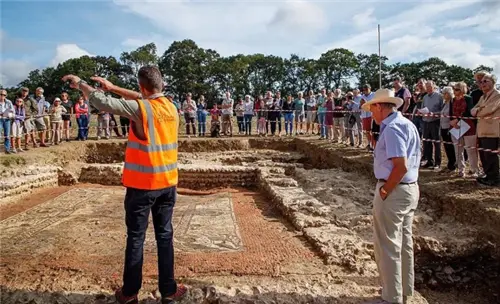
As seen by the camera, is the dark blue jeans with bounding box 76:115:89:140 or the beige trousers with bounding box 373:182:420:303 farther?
the dark blue jeans with bounding box 76:115:89:140

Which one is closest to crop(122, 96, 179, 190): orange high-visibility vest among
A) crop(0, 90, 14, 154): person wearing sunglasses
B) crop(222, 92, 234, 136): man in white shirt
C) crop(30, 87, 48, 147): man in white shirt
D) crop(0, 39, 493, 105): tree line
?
crop(0, 90, 14, 154): person wearing sunglasses

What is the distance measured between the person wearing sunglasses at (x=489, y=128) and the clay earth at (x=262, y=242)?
14.1 inches

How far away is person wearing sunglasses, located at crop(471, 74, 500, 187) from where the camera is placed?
6730mm

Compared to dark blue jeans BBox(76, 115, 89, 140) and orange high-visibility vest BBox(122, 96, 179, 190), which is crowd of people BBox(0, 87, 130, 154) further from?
orange high-visibility vest BBox(122, 96, 179, 190)

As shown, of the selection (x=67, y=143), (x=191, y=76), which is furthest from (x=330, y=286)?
(x=191, y=76)

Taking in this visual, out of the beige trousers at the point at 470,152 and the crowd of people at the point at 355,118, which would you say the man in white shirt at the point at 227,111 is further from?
the beige trousers at the point at 470,152

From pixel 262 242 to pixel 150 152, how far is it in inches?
113

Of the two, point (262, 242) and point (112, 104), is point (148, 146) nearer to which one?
point (112, 104)

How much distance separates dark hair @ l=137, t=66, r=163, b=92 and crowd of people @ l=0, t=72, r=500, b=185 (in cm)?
146

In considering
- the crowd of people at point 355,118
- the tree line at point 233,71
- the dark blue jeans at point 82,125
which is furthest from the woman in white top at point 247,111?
the tree line at point 233,71

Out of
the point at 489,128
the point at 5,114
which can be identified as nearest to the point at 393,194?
the point at 489,128

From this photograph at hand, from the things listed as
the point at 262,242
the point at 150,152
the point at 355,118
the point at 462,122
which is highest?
the point at 355,118

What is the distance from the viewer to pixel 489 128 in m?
6.81

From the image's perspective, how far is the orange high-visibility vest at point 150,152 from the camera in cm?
328
